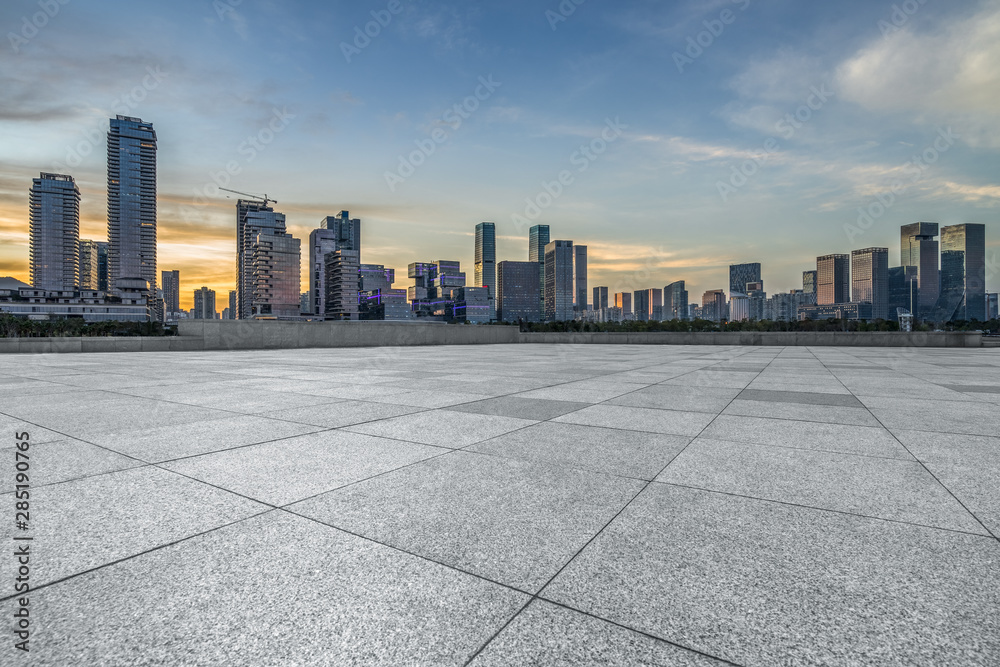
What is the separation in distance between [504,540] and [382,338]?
27.0m

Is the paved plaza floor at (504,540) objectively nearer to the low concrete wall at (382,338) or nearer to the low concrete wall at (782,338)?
the low concrete wall at (382,338)

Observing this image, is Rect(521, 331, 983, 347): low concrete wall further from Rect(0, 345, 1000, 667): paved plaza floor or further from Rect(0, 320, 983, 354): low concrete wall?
Rect(0, 345, 1000, 667): paved plaza floor

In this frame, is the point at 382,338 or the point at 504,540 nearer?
the point at 504,540

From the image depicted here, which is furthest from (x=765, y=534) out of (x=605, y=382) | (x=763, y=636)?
(x=605, y=382)

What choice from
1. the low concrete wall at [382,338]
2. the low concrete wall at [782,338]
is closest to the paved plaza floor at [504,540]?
the low concrete wall at [382,338]

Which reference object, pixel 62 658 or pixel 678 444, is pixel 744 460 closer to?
pixel 678 444

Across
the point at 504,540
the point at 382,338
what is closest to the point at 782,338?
the point at 382,338

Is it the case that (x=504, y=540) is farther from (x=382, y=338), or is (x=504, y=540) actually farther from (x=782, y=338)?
(x=782, y=338)

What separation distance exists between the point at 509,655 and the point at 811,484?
10.4 feet

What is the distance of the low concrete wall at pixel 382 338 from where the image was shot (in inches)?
859

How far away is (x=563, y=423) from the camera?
20.7 feet

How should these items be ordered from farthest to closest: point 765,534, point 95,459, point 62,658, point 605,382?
point 605,382 → point 95,459 → point 765,534 → point 62,658

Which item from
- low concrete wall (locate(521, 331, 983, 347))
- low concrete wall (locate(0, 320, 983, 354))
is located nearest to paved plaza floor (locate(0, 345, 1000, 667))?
low concrete wall (locate(0, 320, 983, 354))

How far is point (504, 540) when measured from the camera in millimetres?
2922
